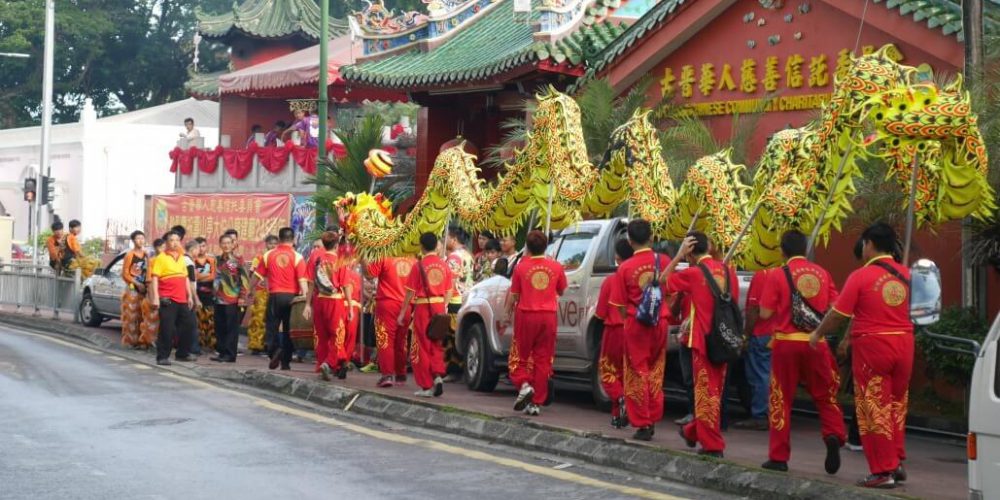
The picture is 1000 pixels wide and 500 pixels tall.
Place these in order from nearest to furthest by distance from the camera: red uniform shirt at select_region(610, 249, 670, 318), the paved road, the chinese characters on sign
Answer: the paved road < red uniform shirt at select_region(610, 249, 670, 318) < the chinese characters on sign

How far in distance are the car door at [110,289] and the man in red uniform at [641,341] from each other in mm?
15624

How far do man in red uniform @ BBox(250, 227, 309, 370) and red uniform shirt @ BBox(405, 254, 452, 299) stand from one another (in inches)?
139

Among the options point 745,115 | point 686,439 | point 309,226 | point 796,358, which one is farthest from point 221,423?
point 309,226

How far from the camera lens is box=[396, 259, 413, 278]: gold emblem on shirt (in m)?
15.6

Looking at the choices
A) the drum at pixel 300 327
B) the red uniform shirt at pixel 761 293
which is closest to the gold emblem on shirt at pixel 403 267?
the drum at pixel 300 327

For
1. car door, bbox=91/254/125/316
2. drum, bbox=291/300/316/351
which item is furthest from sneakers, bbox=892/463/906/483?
car door, bbox=91/254/125/316

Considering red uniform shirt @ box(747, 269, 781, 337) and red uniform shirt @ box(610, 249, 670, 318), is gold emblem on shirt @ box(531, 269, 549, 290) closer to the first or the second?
red uniform shirt @ box(610, 249, 670, 318)

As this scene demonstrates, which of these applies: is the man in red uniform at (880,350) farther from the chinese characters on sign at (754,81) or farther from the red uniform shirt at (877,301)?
the chinese characters on sign at (754,81)

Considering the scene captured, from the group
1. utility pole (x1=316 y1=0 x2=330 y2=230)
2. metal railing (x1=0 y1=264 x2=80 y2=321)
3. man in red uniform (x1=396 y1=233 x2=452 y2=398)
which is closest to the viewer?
man in red uniform (x1=396 y1=233 x2=452 y2=398)

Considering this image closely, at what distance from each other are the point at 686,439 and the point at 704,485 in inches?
41.2

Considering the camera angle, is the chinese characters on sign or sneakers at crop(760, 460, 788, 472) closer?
sneakers at crop(760, 460, 788, 472)

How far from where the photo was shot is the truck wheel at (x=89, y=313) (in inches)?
1049

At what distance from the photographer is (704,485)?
388 inches

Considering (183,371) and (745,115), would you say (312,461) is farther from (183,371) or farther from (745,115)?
(745,115)
